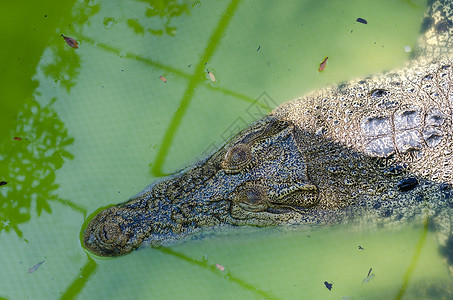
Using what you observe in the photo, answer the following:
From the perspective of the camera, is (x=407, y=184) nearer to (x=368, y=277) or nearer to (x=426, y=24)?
(x=368, y=277)

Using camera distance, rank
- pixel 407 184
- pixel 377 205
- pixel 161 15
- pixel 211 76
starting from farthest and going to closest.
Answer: pixel 161 15, pixel 211 76, pixel 377 205, pixel 407 184

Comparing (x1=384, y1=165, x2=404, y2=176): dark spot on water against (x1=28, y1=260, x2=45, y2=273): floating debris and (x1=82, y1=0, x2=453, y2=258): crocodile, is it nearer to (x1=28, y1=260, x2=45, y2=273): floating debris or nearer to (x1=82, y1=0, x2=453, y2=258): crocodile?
(x1=82, y1=0, x2=453, y2=258): crocodile

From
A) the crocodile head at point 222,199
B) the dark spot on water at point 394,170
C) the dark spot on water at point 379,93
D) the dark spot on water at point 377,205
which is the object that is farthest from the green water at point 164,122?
the dark spot on water at point 394,170

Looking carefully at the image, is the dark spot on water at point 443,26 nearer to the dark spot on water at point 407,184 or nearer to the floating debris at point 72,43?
the dark spot on water at point 407,184

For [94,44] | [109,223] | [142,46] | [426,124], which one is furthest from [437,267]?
[94,44]

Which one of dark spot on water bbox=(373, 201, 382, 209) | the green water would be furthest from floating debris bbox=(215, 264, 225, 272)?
dark spot on water bbox=(373, 201, 382, 209)

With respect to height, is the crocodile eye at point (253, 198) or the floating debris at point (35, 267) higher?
the crocodile eye at point (253, 198)

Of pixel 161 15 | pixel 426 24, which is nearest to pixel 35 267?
pixel 161 15
